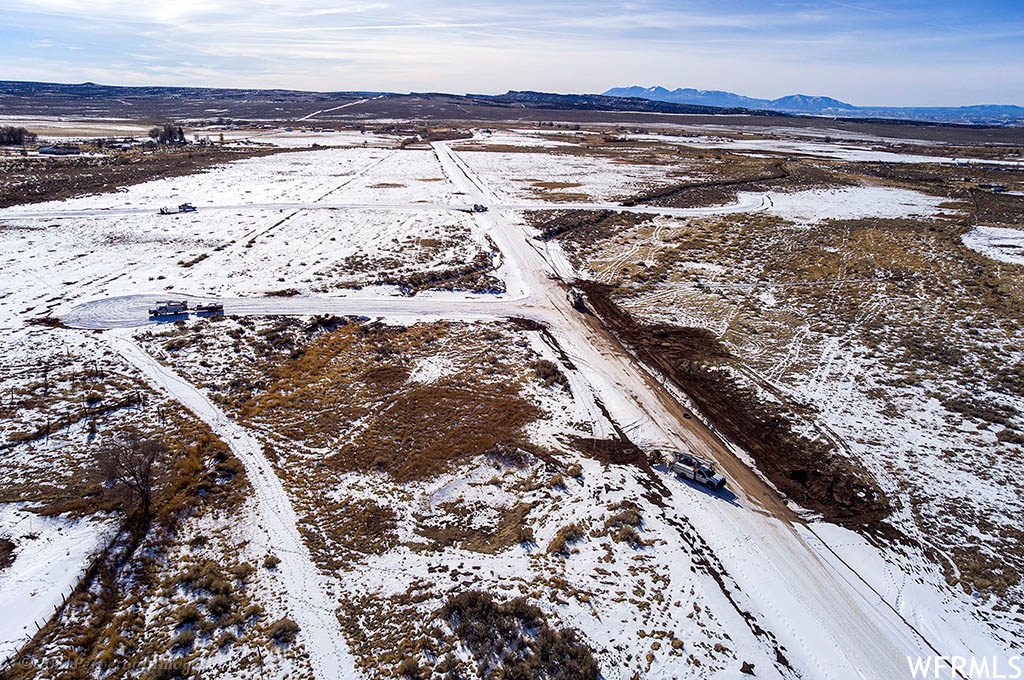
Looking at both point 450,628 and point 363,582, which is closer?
point 450,628

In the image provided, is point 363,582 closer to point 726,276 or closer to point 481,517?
point 481,517

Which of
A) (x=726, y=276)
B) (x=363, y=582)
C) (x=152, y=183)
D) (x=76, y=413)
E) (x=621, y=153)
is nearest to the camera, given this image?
(x=363, y=582)

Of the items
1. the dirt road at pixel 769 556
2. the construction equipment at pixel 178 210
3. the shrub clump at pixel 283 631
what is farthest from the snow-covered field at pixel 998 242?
the construction equipment at pixel 178 210

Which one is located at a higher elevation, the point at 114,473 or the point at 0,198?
the point at 0,198

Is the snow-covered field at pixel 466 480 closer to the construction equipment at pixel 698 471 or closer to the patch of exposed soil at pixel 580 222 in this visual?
the construction equipment at pixel 698 471

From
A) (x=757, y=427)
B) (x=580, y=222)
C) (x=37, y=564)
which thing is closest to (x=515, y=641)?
(x=37, y=564)

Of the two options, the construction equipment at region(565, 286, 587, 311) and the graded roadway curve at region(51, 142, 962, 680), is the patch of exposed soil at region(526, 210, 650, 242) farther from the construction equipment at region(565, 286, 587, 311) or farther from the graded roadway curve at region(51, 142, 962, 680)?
the construction equipment at region(565, 286, 587, 311)

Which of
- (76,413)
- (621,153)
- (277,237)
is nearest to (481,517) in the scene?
(76,413)

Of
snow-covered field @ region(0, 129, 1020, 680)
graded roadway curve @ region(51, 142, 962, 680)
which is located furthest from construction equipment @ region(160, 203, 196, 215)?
graded roadway curve @ region(51, 142, 962, 680)
